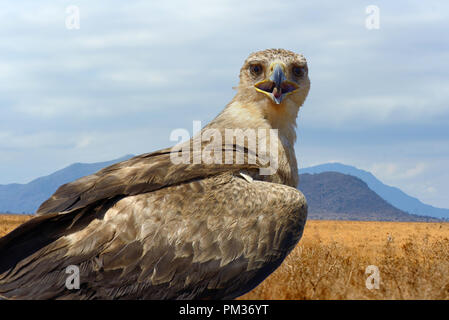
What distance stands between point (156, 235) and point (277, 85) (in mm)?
3138

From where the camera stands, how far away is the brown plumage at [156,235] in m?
5.77

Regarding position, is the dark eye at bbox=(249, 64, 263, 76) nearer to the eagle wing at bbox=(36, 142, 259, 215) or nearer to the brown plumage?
the eagle wing at bbox=(36, 142, 259, 215)

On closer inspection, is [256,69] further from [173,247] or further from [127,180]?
[173,247]

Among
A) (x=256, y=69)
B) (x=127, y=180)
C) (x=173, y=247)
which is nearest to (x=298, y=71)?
(x=256, y=69)

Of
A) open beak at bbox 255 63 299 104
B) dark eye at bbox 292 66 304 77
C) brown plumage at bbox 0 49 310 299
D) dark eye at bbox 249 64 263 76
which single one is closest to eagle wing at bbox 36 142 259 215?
brown plumage at bbox 0 49 310 299

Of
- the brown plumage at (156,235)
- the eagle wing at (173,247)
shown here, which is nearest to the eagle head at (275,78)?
the brown plumage at (156,235)

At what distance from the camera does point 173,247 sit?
5941mm

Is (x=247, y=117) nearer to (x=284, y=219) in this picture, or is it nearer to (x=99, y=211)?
(x=284, y=219)

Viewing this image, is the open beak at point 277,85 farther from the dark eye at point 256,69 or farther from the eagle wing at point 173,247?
the eagle wing at point 173,247

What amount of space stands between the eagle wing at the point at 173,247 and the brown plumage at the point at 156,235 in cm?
1

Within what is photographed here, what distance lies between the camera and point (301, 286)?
23.4 feet

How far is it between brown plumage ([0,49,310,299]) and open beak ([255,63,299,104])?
1.63 m

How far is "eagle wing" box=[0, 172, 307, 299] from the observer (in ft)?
18.9

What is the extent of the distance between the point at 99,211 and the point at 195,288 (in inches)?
55.9
